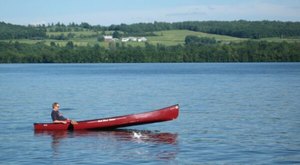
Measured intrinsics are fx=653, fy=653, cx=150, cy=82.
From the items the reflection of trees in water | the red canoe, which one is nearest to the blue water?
the reflection of trees in water

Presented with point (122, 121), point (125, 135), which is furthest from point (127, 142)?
point (122, 121)

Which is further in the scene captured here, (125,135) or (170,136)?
(125,135)

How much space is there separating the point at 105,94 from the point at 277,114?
25.8 metres

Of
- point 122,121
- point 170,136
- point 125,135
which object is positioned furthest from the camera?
point 122,121

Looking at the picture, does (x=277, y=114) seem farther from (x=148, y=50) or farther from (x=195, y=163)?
(x=148, y=50)

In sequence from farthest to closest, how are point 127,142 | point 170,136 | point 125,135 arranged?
1. point 125,135
2. point 170,136
3. point 127,142

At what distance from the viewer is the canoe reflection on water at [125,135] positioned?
1248 inches

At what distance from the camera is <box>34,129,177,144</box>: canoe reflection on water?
31703 mm

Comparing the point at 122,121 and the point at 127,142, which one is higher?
the point at 122,121

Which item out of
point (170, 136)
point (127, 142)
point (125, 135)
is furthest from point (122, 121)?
point (127, 142)

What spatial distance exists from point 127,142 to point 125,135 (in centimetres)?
256

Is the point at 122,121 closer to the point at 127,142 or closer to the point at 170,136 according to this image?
the point at 170,136

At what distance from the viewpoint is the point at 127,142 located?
101 ft

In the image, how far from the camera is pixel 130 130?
3550cm
